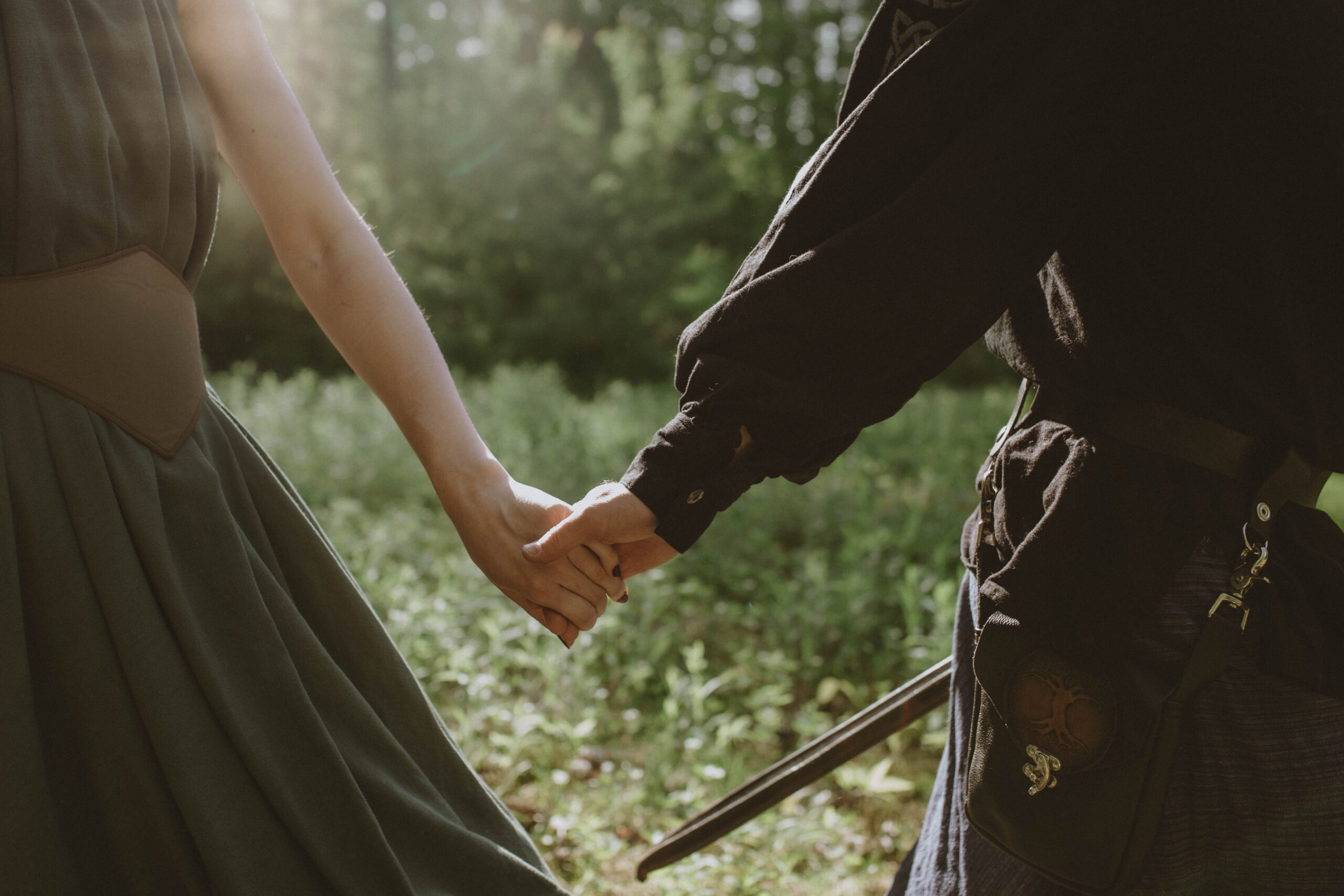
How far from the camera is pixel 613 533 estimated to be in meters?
1.17

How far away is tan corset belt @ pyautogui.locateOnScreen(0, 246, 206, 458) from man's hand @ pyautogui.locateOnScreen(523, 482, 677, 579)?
482mm

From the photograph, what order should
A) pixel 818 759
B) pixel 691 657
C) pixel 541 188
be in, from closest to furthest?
pixel 818 759
pixel 691 657
pixel 541 188

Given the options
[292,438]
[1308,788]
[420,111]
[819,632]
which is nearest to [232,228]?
[420,111]

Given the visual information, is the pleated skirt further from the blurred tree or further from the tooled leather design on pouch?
the blurred tree

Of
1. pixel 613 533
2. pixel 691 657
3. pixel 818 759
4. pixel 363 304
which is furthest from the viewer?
pixel 691 657

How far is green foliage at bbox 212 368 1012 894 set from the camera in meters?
2.39

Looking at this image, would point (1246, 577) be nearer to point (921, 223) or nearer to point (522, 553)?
point (921, 223)

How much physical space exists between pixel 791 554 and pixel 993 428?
321cm

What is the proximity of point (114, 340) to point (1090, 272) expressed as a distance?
1097 mm

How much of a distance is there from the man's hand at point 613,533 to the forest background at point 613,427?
4.10ft

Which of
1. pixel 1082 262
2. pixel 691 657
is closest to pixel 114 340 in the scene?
pixel 1082 262

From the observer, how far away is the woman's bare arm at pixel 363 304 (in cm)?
120

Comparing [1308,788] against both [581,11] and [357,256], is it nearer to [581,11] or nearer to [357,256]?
[357,256]

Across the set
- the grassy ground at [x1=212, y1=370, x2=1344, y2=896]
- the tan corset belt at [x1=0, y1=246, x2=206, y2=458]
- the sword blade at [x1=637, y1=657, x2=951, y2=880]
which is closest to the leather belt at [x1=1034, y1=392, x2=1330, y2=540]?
the sword blade at [x1=637, y1=657, x2=951, y2=880]
